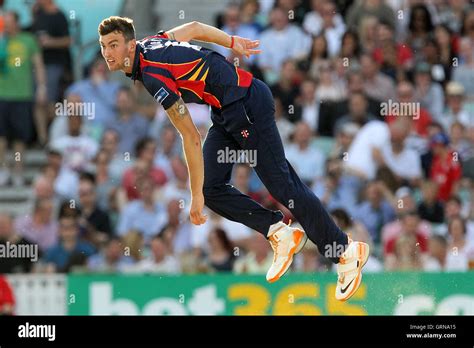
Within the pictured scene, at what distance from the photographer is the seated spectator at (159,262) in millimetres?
14648

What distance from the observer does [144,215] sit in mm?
15484

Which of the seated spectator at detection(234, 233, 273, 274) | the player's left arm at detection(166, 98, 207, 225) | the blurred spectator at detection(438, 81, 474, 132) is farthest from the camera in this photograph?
the blurred spectator at detection(438, 81, 474, 132)

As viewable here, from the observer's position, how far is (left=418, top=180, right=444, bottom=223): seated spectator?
587 inches

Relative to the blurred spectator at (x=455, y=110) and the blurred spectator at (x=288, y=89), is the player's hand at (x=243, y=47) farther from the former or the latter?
the blurred spectator at (x=455, y=110)

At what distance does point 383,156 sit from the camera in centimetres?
1549

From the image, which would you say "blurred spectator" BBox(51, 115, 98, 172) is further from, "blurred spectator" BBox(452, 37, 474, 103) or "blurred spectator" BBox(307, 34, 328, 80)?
"blurred spectator" BBox(452, 37, 474, 103)

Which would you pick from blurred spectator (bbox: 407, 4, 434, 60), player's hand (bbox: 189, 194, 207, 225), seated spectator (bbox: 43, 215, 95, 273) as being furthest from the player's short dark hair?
blurred spectator (bbox: 407, 4, 434, 60)

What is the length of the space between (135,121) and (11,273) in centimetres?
261

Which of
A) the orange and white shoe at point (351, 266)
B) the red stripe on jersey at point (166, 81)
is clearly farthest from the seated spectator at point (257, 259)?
the red stripe on jersey at point (166, 81)

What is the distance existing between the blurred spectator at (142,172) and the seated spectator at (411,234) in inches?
113

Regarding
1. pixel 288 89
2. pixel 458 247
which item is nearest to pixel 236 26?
pixel 288 89

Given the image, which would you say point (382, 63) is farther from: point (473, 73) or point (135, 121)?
point (135, 121)

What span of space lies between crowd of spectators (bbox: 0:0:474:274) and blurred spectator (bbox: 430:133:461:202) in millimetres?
14
